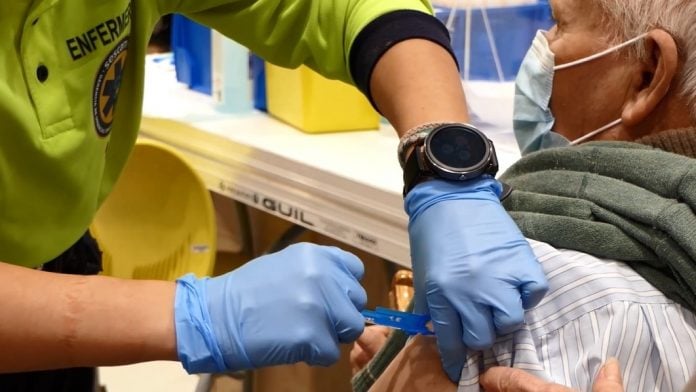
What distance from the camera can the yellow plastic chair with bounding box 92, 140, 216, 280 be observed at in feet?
6.70

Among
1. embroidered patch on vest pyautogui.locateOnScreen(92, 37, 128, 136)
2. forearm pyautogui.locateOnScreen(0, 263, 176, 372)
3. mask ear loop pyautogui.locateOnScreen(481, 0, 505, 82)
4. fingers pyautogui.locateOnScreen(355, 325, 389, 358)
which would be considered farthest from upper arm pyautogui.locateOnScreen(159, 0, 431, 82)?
mask ear loop pyautogui.locateOnScreen(481, 0, 505, 82)

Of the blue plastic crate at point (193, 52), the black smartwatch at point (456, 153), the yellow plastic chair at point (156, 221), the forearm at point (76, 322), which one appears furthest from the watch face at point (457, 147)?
the blue plastic crate at point (193, 52)

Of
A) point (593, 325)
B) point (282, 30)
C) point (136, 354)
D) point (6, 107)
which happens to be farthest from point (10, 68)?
point (593, 325)

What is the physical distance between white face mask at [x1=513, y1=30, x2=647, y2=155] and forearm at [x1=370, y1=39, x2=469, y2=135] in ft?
0.40

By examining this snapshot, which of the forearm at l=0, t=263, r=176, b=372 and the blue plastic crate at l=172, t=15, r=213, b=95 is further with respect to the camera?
the blue plastic crate at l=172, t=15, r=213, b=95

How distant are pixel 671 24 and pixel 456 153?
322 mm

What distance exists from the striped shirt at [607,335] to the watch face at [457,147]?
0.62ft

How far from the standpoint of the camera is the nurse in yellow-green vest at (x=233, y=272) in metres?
0.83

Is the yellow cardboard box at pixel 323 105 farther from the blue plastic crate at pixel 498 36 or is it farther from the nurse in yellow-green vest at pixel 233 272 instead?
the nurse in yellow-green vest at pixel 233 272

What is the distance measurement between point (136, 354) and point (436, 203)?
43 centimetres

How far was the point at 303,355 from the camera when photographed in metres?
0.90

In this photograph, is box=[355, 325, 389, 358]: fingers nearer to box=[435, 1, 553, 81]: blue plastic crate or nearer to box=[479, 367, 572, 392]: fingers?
box=[479, 367, 572, 392]: fingers

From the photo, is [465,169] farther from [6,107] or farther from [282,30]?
[6,107]

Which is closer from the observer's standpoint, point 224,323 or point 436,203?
point 224,323
